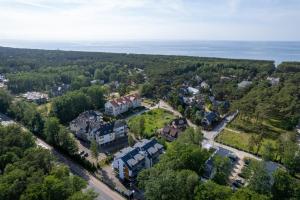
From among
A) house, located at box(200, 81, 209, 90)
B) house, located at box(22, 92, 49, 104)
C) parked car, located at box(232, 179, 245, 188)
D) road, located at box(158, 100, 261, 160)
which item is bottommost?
parked car, located at box(232, 179, 245, 188)

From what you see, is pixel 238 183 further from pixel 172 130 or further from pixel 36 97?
pixel 36 97

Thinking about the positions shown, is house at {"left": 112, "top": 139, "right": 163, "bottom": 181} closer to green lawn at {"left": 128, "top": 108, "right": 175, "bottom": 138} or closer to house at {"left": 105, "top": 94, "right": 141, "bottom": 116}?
green lawn at {"left": 128, "top": 108, "right": 175, "bottom": 138}

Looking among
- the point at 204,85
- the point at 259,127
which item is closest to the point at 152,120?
the point at 259,127

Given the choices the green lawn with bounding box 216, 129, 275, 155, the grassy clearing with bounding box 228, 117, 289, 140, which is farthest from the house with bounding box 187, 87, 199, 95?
the green lawn with bounding box 216, 129, 275, 155

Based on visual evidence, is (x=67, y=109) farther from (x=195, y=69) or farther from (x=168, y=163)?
(x=195, y=69)

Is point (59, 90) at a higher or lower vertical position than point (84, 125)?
lower

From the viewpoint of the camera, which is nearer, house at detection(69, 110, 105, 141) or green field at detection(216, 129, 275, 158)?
green field at detection(216, 129, 275, 158)
